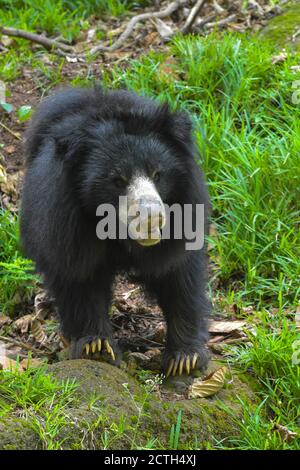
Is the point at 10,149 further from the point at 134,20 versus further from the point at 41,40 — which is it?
the point at 134,20

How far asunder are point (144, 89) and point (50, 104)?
1.81 m

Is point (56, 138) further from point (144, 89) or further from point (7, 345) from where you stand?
point (144, 89)

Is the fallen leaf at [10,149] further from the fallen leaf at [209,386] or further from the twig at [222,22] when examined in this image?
the fallen leaf at [209,386]

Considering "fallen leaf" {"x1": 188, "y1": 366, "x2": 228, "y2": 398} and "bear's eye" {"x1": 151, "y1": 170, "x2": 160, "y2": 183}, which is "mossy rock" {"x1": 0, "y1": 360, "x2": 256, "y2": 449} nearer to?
"fallen leaf" {"x1": 188, "y1": 366, "x2": 228, "y2": 398}

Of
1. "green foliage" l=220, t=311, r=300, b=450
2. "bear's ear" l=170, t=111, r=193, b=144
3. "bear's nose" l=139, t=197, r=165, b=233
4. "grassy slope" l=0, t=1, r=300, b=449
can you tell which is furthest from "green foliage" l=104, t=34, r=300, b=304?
"bear's nose" l=139, t=197, r=165, b=233

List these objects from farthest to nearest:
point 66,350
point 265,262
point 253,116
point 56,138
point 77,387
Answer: point 253,116, point 265,262, point 66,350, point 56,138, point 77,387

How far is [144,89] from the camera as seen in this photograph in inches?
268

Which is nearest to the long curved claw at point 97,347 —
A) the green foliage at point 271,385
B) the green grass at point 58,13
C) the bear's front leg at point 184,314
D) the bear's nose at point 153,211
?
the bear's front leg at point 184,314

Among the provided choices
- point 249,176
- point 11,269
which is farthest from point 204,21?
point 11,269

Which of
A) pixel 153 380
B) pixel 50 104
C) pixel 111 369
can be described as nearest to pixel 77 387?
pixel 111 369

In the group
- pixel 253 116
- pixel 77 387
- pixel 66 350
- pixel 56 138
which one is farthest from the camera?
pixel 253 116

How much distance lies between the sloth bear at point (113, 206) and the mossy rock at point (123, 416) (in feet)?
1.22

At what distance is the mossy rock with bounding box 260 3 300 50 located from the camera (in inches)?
289

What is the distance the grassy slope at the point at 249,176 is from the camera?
4.63 m
